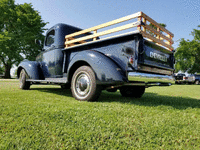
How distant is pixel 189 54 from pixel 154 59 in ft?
104

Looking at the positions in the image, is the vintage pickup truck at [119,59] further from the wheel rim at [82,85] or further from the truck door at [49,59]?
the truck door at [49,59]

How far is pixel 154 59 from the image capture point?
313 cm

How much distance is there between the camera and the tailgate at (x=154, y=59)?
271 cm

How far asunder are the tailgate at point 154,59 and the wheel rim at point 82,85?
1199mm

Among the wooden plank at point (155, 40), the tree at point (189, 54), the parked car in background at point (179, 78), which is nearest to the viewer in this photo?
the wooden plank at point (155, 40)

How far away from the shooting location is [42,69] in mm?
5176

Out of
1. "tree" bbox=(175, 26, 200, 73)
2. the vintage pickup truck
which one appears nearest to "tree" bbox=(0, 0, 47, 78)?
the vintage pickup truck

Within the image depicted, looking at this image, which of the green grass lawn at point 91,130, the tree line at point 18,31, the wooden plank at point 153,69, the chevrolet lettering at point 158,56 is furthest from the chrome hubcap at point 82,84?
the tree line at point 18,31

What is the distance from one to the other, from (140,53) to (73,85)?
5.83 ft

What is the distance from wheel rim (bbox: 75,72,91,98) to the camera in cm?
308

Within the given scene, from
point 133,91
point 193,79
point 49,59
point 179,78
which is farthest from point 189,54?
point 49,59

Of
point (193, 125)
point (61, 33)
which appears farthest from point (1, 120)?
point (61, 33)

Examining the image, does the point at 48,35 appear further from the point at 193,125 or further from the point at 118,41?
the point at 193,125

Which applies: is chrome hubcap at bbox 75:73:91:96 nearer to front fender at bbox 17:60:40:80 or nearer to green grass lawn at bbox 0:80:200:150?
green grass lawn at bbox 0:80:200:150
